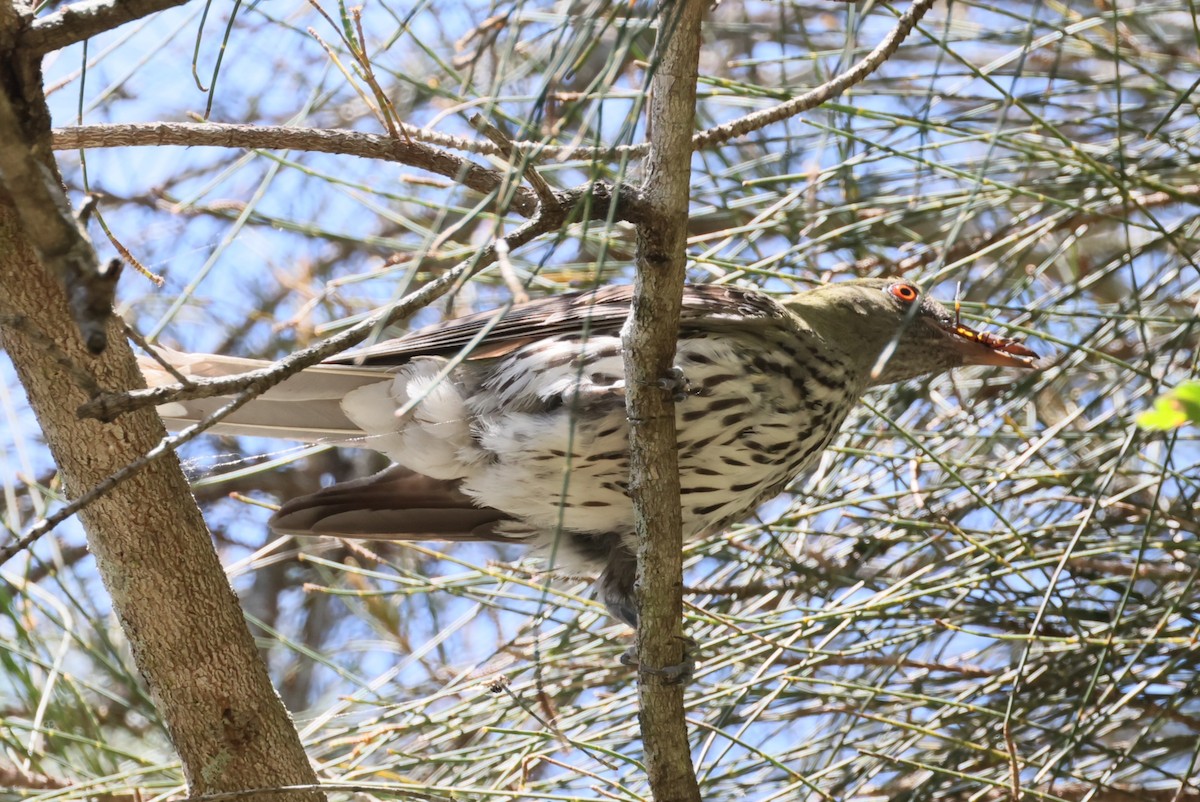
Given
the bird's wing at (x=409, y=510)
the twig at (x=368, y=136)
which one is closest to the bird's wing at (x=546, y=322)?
the bird's wing at (x=409, y=510)

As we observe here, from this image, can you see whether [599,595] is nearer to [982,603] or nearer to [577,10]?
[982,603]

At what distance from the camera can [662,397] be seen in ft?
6.57

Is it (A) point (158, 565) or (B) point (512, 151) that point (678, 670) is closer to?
(A) point (158, 565)

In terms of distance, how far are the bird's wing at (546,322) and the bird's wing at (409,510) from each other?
0.42m

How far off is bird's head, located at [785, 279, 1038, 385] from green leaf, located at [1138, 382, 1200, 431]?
83.9 inches

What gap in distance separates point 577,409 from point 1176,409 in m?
1.76

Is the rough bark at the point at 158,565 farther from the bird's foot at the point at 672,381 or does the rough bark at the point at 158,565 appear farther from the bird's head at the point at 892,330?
the bird's head at the point at 892,330

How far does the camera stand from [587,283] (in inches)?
137

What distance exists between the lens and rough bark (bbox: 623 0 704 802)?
5.68 feet

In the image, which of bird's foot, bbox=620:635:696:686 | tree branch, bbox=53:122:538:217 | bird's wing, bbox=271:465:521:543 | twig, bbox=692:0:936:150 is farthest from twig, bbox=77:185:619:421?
bird's wing, bbox=271:465:521:543

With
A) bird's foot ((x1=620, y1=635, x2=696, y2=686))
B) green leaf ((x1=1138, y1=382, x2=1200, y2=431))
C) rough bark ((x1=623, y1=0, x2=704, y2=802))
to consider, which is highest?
rough bark ((x1=623, y1=0, x2=704, y2=802))

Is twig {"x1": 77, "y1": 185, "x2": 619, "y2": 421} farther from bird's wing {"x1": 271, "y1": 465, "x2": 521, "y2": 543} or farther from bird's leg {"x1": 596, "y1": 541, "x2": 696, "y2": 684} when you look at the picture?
bird's wing {"x1": 271, "y1": 465, "x2": 521, "y2": 543}

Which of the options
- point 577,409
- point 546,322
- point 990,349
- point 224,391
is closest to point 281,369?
point 224,391

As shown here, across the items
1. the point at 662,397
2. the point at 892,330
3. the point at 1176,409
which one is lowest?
the point at 1176,409
